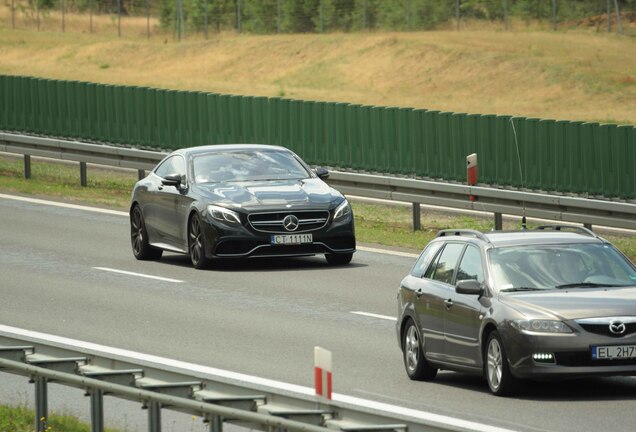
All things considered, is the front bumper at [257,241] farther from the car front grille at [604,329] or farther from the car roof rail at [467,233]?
the car front grille at [604,329]

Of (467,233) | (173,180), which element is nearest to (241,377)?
(467,233)

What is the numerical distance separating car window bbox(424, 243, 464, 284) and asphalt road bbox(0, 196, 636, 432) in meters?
0.83

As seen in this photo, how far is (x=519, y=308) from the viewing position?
12.8 metres

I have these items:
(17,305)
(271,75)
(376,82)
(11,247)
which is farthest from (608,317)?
(271,75)

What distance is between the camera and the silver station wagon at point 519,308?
1251 centimetres

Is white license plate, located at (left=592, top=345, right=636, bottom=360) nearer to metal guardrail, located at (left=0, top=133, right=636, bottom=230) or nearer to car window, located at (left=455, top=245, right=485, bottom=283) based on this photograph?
car window, located at (left=455, top=245, right=485, bottom=283)

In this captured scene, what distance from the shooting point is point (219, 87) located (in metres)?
67.4

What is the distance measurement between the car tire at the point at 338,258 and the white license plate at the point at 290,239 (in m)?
0.83

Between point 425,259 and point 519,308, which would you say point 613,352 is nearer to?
point 519,308

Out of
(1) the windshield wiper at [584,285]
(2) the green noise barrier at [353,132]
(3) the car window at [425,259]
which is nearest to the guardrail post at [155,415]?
(1) the windshield wiper at [584,285]

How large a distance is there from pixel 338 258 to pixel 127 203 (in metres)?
8.61

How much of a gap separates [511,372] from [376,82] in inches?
2101

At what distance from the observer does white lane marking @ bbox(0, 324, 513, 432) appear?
12.0 m

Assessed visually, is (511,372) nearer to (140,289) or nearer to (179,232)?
(140,289)
